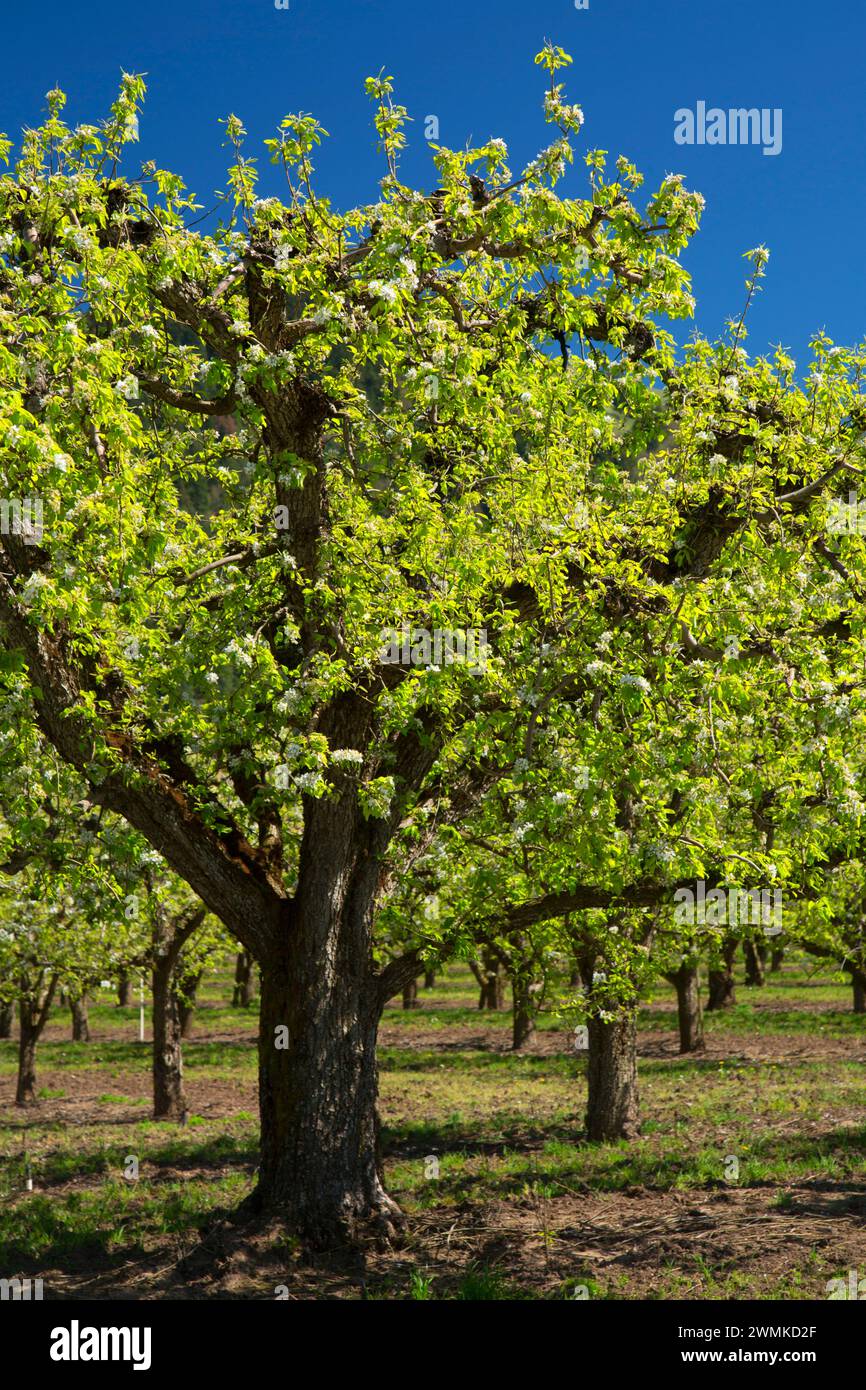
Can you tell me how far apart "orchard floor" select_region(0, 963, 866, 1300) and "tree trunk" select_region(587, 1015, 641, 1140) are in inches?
19.0

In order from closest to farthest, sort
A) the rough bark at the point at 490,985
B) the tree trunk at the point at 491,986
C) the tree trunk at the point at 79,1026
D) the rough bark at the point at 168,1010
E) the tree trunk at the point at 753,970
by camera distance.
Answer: the rough bark at the point at 168,1010, the tree trunk at the point at 79,1026, the tree trunk at the point at 491,986, the rough bark at the point at 490,985, the tree trunk at the point at 753,970

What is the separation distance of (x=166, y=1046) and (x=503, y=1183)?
1023cm

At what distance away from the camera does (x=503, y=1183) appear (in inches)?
583

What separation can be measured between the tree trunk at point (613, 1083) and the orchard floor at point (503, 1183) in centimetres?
48

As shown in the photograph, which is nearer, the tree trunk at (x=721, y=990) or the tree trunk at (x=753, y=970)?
the tree trunk at (x=721, y=990)

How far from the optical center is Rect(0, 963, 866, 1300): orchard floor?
10523 mm

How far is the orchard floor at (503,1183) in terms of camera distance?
10523 millimetres

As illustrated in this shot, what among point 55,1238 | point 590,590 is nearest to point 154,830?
point 590,590

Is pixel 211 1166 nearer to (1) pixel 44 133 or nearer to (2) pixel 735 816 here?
(2) pixel 735 816

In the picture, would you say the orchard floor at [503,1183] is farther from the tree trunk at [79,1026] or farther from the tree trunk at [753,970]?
the tree trunk at [753,970]

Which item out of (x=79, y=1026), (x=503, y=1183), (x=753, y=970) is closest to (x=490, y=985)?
(x=753, y=970)

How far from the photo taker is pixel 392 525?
10789 mm

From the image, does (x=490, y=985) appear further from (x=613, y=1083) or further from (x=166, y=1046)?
(x=613, y=1083)

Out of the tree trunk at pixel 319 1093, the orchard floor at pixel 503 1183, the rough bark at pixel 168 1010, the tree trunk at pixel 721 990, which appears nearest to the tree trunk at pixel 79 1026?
A: the orchard floor at pixel 503 1183
